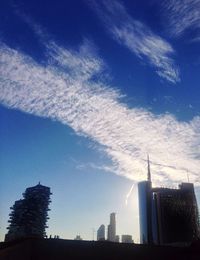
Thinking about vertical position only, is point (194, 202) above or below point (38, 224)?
above

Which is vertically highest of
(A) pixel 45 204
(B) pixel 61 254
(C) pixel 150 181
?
(C) pixel 150 181

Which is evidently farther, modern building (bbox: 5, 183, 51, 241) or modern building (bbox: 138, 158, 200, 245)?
modern building (bbox: 5, 183, 51, 241)

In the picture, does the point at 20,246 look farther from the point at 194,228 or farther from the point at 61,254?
the point at 194,228

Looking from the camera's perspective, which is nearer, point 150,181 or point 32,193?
point 32,193

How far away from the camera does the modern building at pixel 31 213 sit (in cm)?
14700

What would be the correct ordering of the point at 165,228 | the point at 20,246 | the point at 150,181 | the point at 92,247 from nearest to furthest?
the point at 20,246 → the point at 92,247 → the point at 165,228 → the point at 150,181

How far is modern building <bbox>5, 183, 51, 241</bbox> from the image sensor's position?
147 meters

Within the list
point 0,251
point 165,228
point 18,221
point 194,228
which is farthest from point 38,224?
point 0,251

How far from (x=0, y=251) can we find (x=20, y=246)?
214 centimetres

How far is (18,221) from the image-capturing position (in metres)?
150

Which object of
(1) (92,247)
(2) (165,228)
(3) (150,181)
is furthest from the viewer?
(3) (150,181)

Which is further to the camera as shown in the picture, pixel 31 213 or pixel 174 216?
pixel 31 213

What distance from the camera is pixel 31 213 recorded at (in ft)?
503

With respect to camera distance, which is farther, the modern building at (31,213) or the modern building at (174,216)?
the modern building at (31,213)
